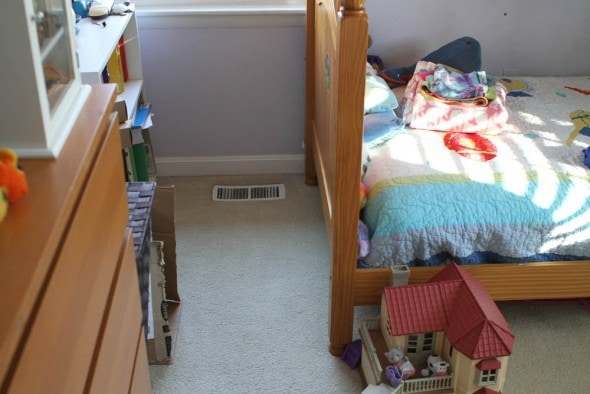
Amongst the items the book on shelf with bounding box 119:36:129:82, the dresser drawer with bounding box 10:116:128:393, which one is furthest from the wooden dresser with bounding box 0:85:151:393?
the book on shelf with bounding box 119:36:129:82

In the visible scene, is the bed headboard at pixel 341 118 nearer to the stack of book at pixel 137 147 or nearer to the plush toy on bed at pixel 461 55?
the plush toy on bed at pixel 461 55

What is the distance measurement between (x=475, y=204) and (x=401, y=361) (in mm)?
489

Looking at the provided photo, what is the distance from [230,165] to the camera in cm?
293

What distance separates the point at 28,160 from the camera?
2.95ft

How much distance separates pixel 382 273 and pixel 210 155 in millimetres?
1278

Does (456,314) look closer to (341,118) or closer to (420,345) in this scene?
(420,345)

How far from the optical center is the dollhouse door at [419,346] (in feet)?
5.74

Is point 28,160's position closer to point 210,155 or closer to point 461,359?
point 461,359

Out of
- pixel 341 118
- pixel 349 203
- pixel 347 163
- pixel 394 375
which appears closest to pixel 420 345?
pixel 394 375

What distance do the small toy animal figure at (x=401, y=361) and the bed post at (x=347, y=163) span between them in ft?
0.71

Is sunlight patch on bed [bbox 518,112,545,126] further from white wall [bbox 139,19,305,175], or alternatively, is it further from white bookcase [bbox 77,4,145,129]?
white bookcase [bbox 77,4,145,129]

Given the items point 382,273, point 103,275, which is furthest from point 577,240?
point 103,275

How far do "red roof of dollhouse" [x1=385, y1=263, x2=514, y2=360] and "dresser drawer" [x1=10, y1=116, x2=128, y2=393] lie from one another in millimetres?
839

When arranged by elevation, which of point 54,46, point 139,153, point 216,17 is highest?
point 54,46
